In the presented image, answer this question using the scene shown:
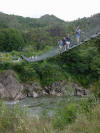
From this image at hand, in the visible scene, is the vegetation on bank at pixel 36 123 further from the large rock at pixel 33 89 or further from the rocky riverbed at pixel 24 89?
the large rock at pixel 33 89

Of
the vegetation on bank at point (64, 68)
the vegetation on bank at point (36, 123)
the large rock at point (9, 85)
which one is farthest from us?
the vegetation on bank at point (64, 68)

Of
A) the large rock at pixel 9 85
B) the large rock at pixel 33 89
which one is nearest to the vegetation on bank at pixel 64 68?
the large rock at pixel 33 89

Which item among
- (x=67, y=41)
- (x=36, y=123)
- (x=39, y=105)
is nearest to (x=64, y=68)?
(x=39, y=105)

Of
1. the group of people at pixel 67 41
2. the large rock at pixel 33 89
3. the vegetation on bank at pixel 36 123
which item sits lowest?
the large rock at pixel 33 89

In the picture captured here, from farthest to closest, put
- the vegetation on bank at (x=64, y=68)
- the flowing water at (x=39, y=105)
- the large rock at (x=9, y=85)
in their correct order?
the vegetation on bank at (x=64, y=68), the large rock at (x=9, y=85), the flowing water at (x=39, y=105)

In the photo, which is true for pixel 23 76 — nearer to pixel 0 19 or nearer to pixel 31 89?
pixel 31 89

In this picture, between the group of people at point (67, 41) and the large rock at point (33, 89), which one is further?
the large rock at point (33, 89)

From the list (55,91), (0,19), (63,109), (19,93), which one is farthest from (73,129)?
(0,19)

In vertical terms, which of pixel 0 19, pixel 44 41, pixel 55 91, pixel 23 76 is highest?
pixel 0 19

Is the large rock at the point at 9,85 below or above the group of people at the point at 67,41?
below

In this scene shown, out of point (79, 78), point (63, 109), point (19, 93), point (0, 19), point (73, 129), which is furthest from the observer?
point (0, 19)

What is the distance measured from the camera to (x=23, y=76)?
1812 centimetres

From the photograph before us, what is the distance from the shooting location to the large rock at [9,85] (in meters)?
16.4

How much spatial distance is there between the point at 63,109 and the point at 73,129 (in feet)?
6.11
